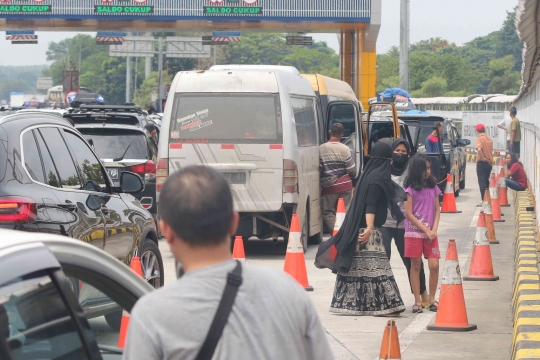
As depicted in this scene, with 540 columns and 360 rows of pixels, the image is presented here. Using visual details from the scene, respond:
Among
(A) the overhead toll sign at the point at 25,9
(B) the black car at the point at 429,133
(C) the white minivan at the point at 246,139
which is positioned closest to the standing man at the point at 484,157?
(B) the black car at the point at 429,133

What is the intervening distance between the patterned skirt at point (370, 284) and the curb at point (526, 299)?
1133 millimetres

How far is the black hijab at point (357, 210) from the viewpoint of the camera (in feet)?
28.5

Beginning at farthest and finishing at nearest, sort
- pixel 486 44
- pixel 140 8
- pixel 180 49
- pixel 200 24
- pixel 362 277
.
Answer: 1. pixel 486 44
2. pixel 180 49
3. pixel 200 24
4. pixel 140 8
5. pixel 362 277

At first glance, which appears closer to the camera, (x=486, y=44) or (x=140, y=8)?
(x=140, y=8)

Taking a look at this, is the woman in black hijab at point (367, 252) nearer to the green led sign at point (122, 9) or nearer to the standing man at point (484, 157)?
the standing man at point (484, 157)

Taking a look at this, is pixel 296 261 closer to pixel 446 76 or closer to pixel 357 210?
pixel 357 210

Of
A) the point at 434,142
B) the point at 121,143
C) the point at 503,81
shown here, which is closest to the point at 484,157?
the point at 434,142

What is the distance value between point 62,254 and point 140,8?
106 feet

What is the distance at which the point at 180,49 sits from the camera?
60562mm

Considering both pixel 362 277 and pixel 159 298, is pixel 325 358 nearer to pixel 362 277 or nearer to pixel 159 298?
pixel 159 298

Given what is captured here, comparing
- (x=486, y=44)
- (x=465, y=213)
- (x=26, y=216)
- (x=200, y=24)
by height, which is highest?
(x=486, y=44)

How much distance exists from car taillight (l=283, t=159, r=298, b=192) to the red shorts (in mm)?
3608

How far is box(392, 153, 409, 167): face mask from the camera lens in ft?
31.8

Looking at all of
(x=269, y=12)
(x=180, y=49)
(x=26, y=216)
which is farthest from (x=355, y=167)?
(x=180, y=49)
